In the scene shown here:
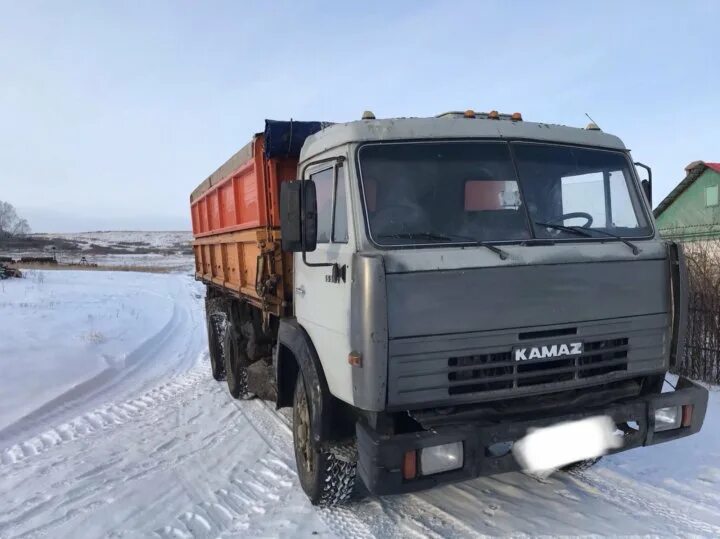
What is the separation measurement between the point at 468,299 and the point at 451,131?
1.11 metres

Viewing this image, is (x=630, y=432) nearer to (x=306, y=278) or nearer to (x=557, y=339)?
(x=557, y=339)

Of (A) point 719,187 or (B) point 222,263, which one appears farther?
(A) point 719,187

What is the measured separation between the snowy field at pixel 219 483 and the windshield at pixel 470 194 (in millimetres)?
1827

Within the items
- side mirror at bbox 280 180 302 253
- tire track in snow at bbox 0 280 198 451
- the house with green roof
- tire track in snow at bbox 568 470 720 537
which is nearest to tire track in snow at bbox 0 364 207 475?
tire track in snow at bbox 0 280 198 451

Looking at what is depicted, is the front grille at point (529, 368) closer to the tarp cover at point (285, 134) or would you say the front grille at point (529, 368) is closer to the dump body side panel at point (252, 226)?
the dump body side panel at point (252, 226)

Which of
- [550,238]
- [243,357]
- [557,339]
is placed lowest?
[243,357]

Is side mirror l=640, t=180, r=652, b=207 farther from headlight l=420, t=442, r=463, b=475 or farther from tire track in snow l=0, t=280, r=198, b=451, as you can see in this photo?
tire track in snow l=0, t=280, r=198, b=451

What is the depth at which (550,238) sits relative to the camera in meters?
3.37

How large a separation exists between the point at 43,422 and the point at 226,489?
2.82 meters

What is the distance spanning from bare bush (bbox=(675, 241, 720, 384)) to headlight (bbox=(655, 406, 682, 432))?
3.58m

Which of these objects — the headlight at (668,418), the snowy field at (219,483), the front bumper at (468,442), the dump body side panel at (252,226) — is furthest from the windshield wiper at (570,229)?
the dump body side panel at (252,226)

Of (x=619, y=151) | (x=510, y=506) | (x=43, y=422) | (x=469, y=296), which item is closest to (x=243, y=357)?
(x=43, y=422)

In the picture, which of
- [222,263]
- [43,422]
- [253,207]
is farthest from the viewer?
[222,263]

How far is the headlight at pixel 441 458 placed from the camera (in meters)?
2.98
